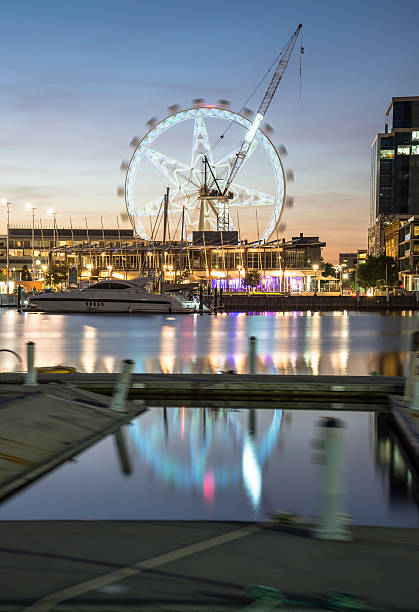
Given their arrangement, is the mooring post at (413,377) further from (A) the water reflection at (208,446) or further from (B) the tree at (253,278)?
(B) the tree at (253,278)

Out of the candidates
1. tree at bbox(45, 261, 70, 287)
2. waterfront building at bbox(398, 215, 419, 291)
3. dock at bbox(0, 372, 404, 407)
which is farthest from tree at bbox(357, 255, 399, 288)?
dock at bbox(0, 372, 404, 407)

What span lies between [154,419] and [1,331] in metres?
31.7

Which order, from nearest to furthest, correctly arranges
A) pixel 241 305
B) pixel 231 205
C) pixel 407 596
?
1. pixel 407 596
2. pixel 241 305
3. pixel 231 205

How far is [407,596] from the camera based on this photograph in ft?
18.3

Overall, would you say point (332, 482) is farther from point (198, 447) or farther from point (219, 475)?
point (198, 447)

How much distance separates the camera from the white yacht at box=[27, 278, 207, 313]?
73125 mm

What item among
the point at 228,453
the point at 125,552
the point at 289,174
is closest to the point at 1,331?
the point at 228,453

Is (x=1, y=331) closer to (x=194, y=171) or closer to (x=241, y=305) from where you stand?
(x=241, y=305)

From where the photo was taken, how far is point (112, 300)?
2881 inches

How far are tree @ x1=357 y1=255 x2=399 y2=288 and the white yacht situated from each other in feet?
313

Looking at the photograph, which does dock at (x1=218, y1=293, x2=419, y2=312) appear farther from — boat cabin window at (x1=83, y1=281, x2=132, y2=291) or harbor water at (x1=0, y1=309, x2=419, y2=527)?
harbor water at (x1=0, y1=309, x2=419, y2=527)

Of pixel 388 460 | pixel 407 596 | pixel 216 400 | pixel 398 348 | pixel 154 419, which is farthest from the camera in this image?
pixel 398 348

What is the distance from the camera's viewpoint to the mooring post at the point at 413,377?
14.0m

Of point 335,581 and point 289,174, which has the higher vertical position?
point 289,174
